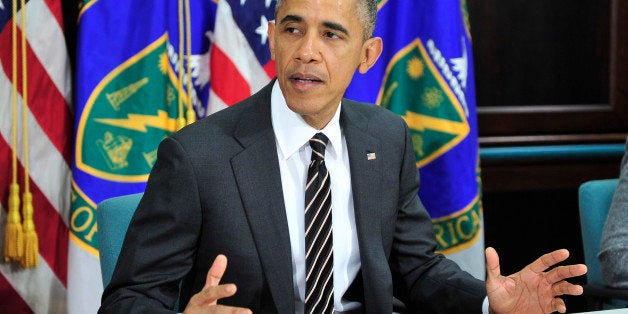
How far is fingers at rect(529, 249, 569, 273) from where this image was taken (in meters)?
1.59

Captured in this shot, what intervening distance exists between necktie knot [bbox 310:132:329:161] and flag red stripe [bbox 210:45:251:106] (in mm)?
872

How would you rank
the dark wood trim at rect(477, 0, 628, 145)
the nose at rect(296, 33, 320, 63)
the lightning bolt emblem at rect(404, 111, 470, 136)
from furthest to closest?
the dark wood trim at rect(477, 0, 628, 145) → the lightning bolt emblem at rect(404, 111, 470, 136) → the nose at rect(296, 33, 320, 63)

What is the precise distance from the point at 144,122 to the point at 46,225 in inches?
16.9

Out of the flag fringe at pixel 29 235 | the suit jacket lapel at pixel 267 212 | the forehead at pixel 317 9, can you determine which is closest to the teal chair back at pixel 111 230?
the suit jacket lapel at pixel 267 212

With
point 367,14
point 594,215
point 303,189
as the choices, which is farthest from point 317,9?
point 594,215

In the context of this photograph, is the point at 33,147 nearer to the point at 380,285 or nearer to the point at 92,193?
the point at 92,193

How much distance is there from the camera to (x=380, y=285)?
5.90 ft

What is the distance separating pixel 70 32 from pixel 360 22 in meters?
1.27

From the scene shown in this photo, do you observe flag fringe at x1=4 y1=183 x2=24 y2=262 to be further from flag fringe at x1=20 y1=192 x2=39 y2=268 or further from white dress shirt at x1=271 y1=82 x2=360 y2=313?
white dress shirt at x1=271 y1=82 x2=360 y2=313

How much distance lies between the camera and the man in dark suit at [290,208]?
1.61 m

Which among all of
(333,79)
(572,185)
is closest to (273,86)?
(333,79)

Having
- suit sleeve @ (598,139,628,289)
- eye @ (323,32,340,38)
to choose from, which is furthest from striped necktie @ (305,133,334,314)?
suit sleeve @ (598,139,628,289)

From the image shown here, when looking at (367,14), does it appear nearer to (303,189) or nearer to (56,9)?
(303,189)

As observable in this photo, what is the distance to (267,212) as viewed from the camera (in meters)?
1.68
